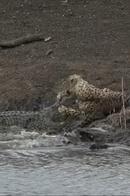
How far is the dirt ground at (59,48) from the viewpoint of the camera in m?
16.9

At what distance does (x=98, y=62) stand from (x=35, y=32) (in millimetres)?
2789

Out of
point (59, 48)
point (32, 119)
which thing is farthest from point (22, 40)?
point (32, 119)

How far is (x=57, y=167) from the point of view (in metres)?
12.2

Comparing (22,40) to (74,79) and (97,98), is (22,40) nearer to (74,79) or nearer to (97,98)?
(74,79)

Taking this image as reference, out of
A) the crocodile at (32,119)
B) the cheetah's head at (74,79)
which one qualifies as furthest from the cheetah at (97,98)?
the crocodile at (32,119)

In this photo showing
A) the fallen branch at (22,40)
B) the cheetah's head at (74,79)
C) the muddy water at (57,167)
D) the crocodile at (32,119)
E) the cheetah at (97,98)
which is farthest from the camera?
the fallen branch at (22,40)

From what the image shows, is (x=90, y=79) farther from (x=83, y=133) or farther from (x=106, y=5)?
(x=106, y=5)

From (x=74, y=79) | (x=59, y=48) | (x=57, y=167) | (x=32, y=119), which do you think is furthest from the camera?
(x=59, y=48)

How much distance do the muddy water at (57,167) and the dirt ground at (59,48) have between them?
2624 mm

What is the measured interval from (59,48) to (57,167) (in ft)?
23.5

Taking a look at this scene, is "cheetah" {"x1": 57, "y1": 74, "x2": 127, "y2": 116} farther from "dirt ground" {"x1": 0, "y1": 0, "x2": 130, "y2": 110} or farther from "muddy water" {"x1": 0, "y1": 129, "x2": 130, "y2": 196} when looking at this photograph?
"muddy water" {"x1": 0, "y1": 129, "x2": 130, "y2": 196}

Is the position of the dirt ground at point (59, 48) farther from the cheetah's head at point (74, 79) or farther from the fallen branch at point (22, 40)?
the cheetah's head at point (74, 79)

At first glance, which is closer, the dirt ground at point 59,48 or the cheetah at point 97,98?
the cheetah at point 97,98

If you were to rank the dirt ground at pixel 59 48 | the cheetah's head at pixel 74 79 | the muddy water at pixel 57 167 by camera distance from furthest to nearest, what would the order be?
the dirt ground at pixel 59 48 < the cheetah's head at pixel 74 79 < the muddy water at pixel 57 167
